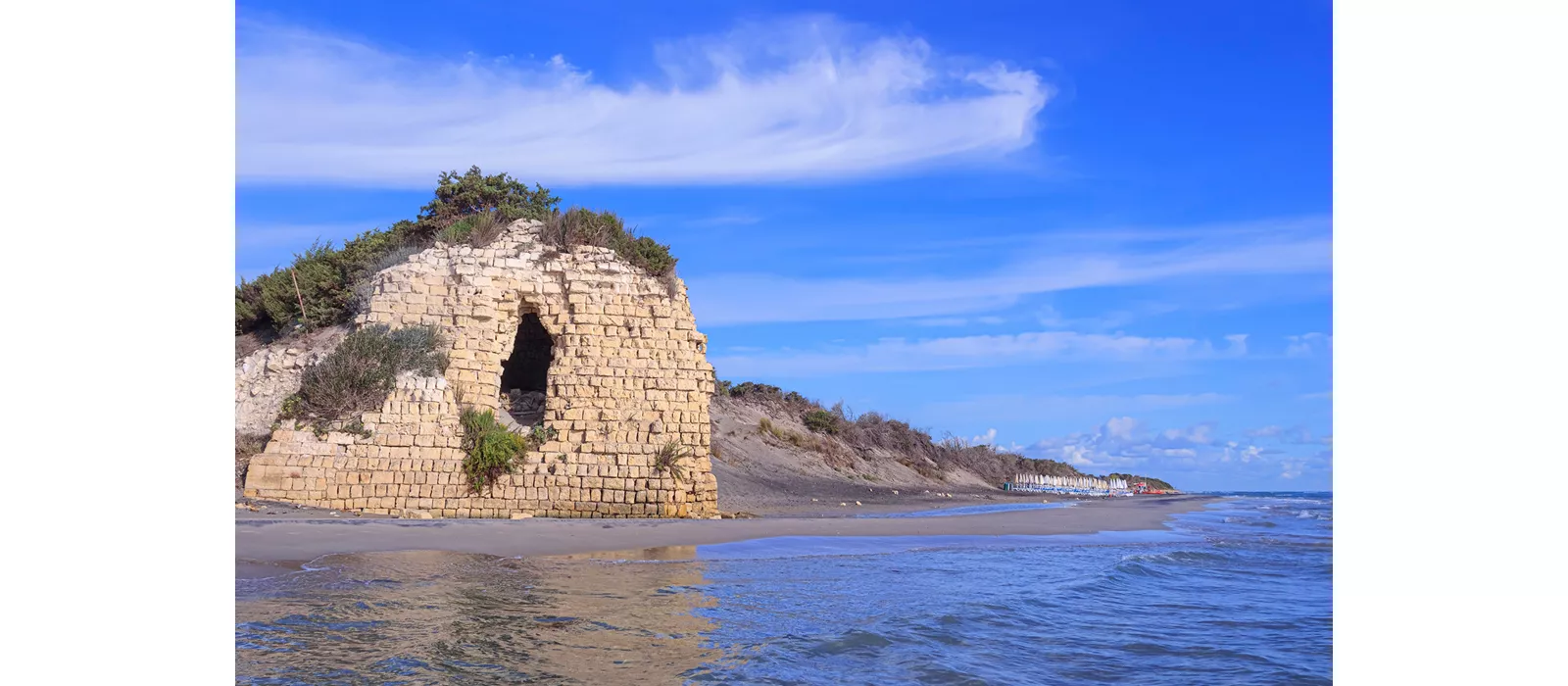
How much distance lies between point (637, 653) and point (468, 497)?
327 inches

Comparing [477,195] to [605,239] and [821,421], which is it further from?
[821,421]

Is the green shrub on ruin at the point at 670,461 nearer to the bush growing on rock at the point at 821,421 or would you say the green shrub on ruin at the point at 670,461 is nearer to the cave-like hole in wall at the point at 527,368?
the cave-like hole in wall at the point at 527,368

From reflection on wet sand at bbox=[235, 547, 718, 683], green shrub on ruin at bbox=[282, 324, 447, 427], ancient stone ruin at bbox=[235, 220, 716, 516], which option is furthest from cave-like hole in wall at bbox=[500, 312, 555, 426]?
reflection on wet sand at bbox=[235, 547, 718, 683]

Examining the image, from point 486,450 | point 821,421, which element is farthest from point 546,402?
point 821,421

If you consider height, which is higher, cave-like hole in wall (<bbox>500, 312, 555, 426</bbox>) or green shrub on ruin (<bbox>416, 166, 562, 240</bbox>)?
green shrub on ruin (<bbox>416, 166, 562, 240</bbox>)

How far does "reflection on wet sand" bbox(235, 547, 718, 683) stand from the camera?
4242 millimetres

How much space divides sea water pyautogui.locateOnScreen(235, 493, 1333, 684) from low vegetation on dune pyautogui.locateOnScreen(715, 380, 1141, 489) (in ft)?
53.8

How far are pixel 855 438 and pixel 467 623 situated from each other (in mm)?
24402

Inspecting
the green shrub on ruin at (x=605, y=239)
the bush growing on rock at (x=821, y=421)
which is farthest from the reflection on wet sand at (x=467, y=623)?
the bush growing on rock at (x=821, y=421)

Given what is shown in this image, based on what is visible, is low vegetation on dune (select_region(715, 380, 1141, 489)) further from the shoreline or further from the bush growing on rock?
the shoreline

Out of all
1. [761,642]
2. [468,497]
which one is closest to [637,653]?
[761,642]

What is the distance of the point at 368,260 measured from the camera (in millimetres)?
15539

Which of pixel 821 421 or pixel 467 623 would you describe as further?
pixel 821 421
